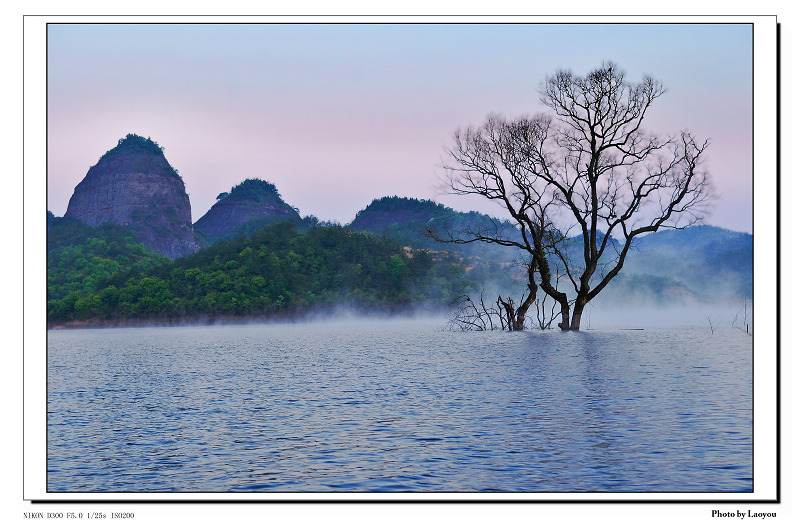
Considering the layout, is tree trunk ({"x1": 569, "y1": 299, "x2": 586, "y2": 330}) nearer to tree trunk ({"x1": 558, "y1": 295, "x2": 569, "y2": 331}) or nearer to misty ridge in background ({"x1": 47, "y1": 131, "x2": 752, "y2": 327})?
tree trunk ({"x1": 558, "y1": 295, "x2": 569, "y2": 331})

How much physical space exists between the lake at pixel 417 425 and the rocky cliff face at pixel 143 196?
14258 centimetres

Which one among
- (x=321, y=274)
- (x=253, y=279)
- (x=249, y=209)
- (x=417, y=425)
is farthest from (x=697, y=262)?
(x=249, y=209)

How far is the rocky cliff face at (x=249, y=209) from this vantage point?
166800 millimetres

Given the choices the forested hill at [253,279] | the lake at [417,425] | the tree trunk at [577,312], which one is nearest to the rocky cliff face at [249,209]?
the forested hill at [253,279]

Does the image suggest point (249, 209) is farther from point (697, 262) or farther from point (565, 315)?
point (565, 315)

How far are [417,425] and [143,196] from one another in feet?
569

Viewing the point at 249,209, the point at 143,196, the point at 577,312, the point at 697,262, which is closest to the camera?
the point at 577,312

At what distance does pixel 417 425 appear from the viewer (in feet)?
55.7

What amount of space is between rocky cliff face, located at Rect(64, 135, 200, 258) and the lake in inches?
5613

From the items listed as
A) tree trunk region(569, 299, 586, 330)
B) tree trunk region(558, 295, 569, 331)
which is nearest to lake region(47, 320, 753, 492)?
tree trunk region(569, 299, 586, 330)

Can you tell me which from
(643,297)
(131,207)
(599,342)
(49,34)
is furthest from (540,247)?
(131,207)

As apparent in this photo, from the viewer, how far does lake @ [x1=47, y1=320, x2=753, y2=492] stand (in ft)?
42.1

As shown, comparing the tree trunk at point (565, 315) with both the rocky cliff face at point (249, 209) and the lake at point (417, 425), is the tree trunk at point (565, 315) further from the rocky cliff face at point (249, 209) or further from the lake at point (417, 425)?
the rocky cliff face at point (249, 209)
